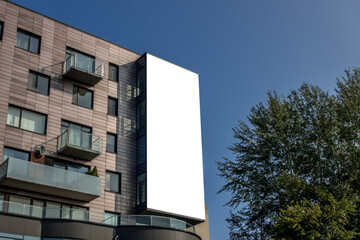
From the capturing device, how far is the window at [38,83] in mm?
32500

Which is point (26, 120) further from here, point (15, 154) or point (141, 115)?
point (141, 115)

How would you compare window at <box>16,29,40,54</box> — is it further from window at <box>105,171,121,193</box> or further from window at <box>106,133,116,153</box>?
window at <box>105,171,121,193</box>

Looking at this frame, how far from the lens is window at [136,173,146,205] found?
33875 millimetres

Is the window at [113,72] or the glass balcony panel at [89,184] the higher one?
the window at [113,72]

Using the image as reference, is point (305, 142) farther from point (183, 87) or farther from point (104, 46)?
point (104, 46)

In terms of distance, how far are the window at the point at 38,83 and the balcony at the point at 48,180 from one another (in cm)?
556

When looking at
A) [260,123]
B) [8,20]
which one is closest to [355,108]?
[260,123]

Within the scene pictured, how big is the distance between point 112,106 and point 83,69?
3.66 meters

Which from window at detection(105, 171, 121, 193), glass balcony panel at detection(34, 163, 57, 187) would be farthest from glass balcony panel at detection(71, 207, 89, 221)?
window at detection(105, 171, 121, 193)

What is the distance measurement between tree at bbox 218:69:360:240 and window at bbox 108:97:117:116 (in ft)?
30.0

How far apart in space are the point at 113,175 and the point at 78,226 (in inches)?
296

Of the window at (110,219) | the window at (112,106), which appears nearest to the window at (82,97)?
the window at (112,106)

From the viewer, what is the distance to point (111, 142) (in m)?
35.0

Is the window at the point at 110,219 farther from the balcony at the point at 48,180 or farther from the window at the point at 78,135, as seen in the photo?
the window at the point at 78,135
